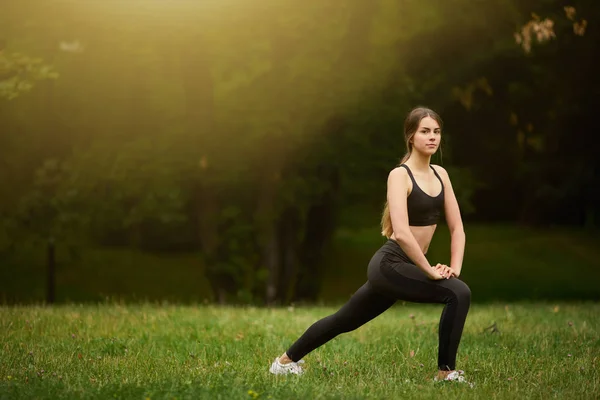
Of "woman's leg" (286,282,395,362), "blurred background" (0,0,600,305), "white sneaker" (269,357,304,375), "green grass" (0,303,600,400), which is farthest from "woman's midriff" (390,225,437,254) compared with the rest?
"blurred background" (0,0,600,305)

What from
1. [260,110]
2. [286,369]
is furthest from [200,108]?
[286,369]

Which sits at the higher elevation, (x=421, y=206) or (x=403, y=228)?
(x=421, y=206)

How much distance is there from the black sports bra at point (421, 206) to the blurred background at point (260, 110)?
6181 mm

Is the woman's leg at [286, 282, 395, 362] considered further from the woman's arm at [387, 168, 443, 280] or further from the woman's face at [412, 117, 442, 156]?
the woman's face at [412, 117, 442, 156]

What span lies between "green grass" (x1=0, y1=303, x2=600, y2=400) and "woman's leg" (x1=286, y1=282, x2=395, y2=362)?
0.28 metres

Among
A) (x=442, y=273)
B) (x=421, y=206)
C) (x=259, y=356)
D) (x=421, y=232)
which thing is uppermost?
(x=421, y=206)

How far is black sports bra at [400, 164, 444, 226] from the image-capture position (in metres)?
5.82

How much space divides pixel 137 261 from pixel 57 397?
2827cm

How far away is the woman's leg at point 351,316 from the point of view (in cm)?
607

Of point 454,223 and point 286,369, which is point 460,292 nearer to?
point 454,223

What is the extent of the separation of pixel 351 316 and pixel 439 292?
2.36 feet

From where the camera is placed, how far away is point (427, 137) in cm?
595

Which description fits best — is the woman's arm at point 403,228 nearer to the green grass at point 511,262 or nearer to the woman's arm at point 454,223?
the woman's arm at point 454,223

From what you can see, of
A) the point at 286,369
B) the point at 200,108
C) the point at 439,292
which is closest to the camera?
the point at 439,292
